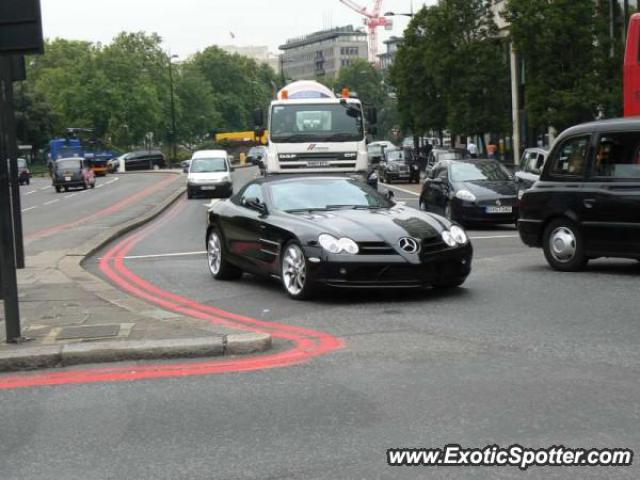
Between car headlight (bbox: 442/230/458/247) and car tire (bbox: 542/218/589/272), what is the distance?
88.7 inches

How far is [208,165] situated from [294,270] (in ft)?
105

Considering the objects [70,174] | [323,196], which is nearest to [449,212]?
[323,196]

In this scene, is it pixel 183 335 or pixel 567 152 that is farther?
pixel 567 152

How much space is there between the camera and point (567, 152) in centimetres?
1237

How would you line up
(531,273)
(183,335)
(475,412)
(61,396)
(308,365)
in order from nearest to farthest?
1. (475,412)
2. (61,396)
3. (308,365)
4. (183,335)
5. (531,273)

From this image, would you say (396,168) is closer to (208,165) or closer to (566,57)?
(208,165)

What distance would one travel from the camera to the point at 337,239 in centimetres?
1014

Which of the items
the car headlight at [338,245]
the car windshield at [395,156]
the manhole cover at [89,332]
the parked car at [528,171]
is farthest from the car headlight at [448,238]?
the car windshield at [395,156]

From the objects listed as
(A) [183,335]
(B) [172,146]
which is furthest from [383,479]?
(B) [172,146]

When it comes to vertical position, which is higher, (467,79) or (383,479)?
(467,79)

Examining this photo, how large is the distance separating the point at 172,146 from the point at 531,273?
314 feet

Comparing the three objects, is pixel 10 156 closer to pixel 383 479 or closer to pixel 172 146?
pixel 383 479

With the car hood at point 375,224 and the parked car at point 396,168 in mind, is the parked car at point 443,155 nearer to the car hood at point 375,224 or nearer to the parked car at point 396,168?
the parked car at point 396,168

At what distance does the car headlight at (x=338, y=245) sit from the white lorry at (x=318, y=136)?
12.2 meters
